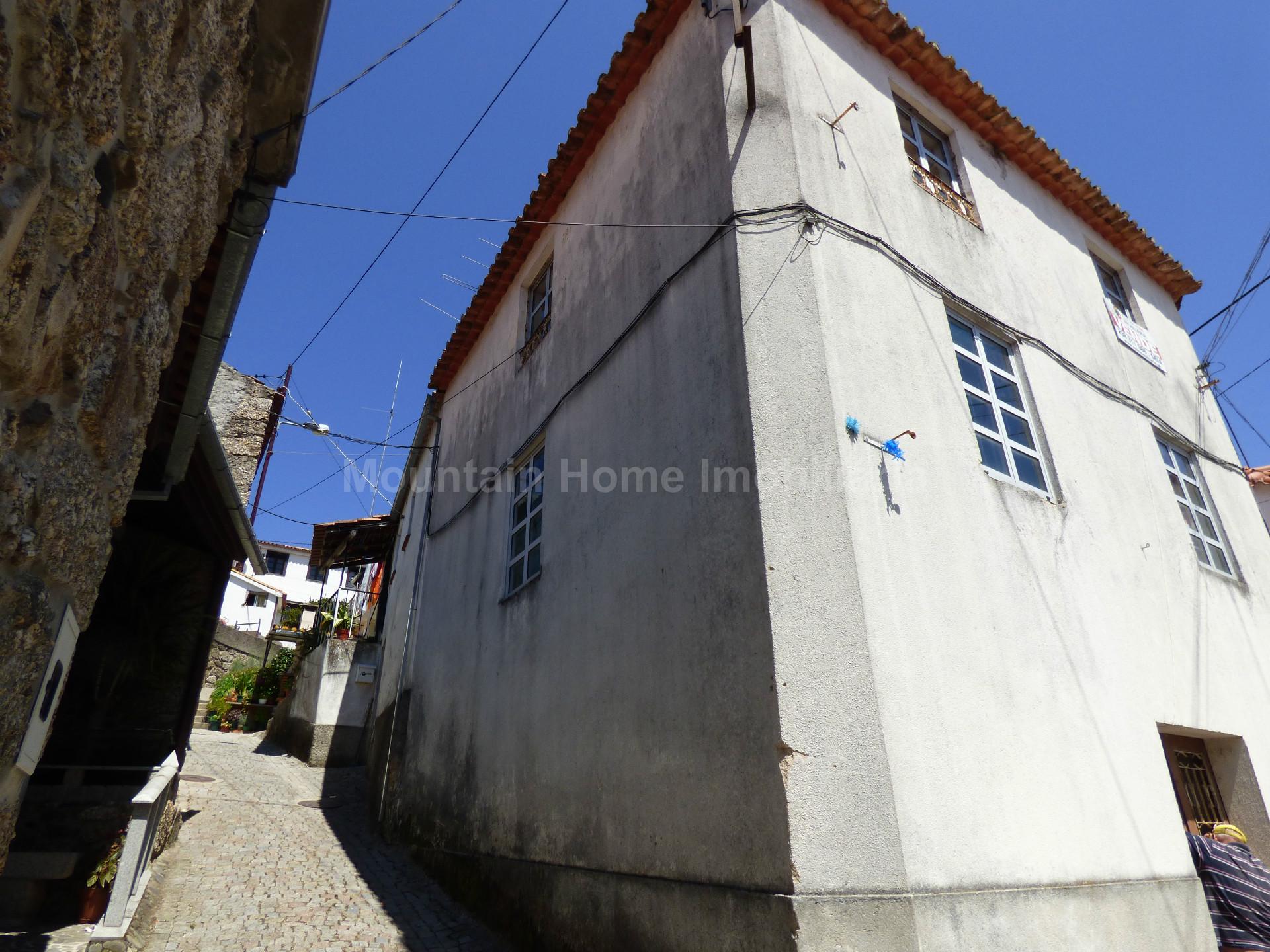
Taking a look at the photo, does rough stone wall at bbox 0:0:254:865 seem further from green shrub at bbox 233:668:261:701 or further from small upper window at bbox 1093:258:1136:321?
green shrub at bbox 233:668:261:701

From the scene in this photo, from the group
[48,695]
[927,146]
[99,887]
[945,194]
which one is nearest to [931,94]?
[927,146]

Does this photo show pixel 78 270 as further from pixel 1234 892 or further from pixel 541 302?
pixel 541 302

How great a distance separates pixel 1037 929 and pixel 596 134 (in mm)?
7291

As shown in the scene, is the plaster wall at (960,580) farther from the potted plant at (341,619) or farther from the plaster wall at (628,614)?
the potted plant at (341,619)

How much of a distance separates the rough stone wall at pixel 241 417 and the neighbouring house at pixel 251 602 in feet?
71.5

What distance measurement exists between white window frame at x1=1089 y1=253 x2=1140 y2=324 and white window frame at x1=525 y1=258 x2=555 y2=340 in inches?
235

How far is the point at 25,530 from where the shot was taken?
1.57m

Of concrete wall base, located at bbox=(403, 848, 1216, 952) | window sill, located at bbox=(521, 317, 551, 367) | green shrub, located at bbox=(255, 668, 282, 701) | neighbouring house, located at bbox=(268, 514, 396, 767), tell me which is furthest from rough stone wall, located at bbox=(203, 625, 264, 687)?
concrete wall base, located at bbox=(403, 848, 1216, 952)

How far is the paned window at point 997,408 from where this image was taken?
5.44 meters

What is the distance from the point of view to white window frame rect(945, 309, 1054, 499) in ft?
17.8

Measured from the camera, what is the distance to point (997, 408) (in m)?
5.71

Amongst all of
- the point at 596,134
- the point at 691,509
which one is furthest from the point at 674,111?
the point at 691,509

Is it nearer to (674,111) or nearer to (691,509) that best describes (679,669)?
(691,509)

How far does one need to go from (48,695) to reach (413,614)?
28.8ft
